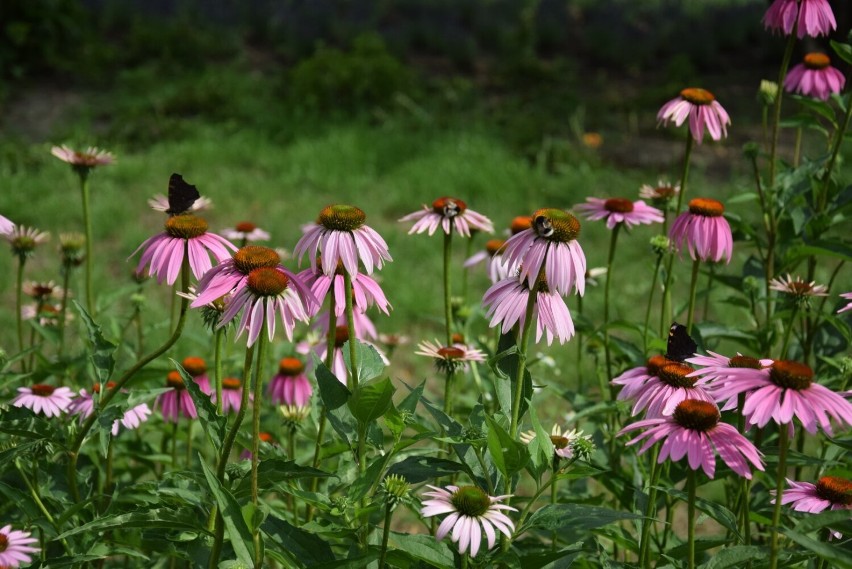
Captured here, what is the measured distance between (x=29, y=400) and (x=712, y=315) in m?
2.58

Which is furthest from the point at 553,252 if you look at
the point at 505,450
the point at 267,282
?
the point at 267,282

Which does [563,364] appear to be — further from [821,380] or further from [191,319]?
[821,380]

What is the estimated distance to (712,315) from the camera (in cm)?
353

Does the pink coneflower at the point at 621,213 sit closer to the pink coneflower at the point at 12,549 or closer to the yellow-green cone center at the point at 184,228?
the yellow-green cone center at the point at 184,228

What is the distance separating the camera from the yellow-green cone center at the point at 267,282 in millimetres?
1145

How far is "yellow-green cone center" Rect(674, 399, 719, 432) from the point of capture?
1105mm

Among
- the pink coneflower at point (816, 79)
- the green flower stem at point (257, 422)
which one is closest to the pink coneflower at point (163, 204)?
the green flower stem at point (257, 422)

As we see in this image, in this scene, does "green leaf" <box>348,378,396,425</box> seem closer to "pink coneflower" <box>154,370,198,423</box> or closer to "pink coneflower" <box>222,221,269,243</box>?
"pink coneflower" <box>154,370,198,423</box>

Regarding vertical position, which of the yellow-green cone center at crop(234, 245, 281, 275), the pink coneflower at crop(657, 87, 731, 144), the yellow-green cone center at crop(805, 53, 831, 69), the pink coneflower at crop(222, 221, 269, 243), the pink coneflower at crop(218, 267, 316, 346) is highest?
the yellow-green cone center at crop(805, 53, 831, 69)

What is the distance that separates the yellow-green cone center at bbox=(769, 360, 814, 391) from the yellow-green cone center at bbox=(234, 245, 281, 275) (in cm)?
65

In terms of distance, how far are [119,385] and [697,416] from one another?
817 millimetres

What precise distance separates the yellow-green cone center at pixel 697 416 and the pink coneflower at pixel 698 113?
0.78 metres

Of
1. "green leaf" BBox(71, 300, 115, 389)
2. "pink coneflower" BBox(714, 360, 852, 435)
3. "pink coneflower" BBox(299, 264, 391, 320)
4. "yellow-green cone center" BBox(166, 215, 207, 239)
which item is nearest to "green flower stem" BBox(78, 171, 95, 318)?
"green leaf" BBox(71, 300, 115, 389)

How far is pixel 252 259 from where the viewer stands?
1.20m
